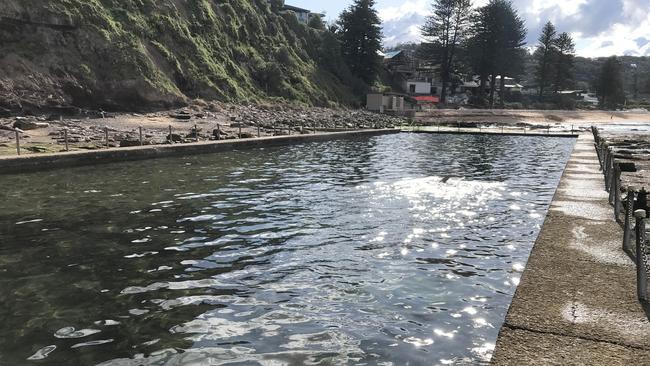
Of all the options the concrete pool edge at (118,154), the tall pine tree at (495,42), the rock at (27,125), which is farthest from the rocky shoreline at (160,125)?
the tall pine tree at (495,42)

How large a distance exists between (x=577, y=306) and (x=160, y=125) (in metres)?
35.4

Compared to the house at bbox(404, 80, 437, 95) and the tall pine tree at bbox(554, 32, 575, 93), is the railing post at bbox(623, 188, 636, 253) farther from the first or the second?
the tall pine tree at bbox(554, 32, 575, 93)

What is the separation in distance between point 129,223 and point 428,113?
70.2 m

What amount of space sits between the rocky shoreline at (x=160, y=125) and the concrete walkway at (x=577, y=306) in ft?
66.4

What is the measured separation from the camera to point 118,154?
21906mm

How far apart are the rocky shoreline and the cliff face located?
232 cm

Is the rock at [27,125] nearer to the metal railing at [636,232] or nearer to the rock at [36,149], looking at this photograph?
the rock at [36,149]

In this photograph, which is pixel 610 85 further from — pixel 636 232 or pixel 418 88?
pixel 636 232

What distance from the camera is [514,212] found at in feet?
42.8

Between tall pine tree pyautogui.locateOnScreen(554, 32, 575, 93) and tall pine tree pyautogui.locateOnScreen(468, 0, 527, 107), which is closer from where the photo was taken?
tall pine tree pyautogui.locateOnScreen(468, 0, 527, 107)

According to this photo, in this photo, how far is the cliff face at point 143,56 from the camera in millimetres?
38156

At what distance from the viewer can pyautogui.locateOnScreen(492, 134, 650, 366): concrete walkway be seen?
436 cm

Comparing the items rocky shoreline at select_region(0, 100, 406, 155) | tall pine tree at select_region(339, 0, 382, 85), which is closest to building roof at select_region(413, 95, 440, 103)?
tall pine tree at select_region(339, 0, 382, 85)

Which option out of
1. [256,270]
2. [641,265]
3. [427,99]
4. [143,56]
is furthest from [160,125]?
[427,99]
